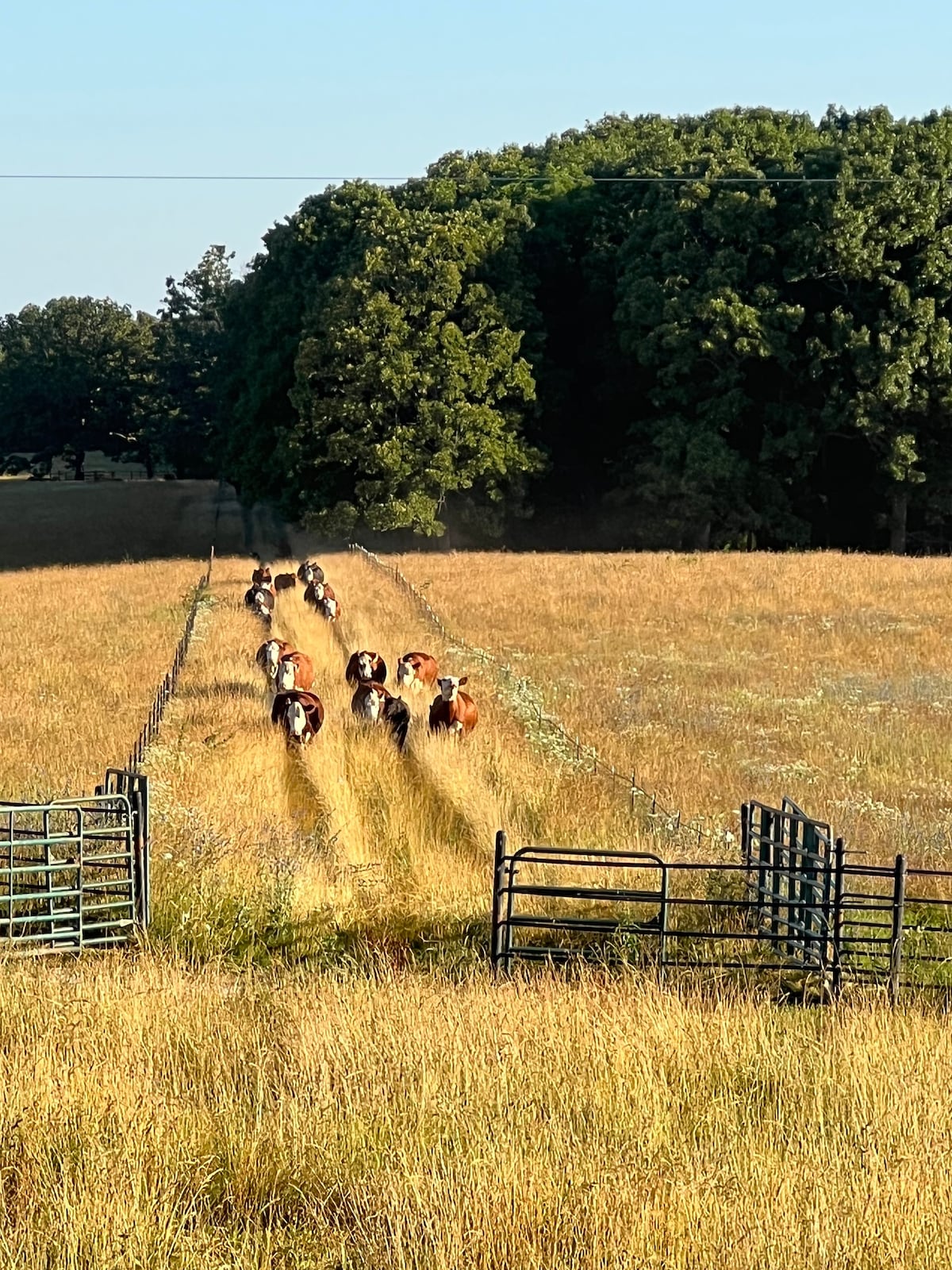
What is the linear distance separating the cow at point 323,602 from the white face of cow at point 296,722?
14.8m

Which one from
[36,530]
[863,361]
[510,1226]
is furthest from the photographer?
[36,530]

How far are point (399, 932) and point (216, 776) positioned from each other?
5.19 m

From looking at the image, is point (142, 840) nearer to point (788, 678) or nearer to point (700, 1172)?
point (700, 1172)

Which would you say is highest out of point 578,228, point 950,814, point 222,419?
point 578,228

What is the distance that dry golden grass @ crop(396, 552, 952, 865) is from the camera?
750 inches

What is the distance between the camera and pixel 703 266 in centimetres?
5844

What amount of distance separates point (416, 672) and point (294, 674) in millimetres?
1917

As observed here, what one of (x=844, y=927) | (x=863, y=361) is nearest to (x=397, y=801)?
(x=844, y=927)

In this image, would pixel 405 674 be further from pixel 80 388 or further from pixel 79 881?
pixel 80 388

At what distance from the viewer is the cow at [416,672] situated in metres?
24.5

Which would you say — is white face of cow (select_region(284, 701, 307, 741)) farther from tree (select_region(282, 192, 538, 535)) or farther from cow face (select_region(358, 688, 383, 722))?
tree (select_region(282, 192, 538, 535))

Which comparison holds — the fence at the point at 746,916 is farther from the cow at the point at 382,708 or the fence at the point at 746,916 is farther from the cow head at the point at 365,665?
the cow head at the point at 365,665

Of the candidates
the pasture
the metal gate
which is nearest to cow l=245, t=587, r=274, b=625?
the pasture

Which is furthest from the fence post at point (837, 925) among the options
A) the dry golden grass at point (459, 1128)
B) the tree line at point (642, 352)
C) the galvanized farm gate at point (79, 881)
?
the tree line at point (642, 352)
